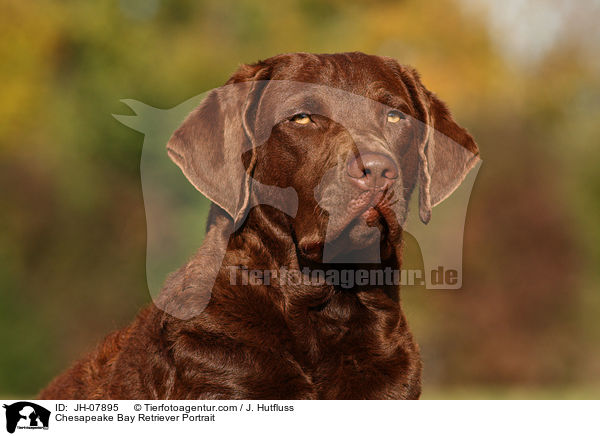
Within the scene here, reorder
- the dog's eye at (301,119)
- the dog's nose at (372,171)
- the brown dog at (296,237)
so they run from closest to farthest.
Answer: the dog's nose at (372,171) → the brown dog at (296,237) → the dog's eye at (301,119)

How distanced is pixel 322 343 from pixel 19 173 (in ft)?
10.8

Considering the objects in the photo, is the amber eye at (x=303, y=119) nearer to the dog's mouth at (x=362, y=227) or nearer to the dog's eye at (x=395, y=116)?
the dog's eye at (x=395, y=116)

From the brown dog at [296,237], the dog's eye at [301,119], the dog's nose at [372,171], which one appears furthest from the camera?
the dog's eye at [301,119]

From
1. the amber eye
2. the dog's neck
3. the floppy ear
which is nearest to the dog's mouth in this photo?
the dog's neck

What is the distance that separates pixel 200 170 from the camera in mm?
3188

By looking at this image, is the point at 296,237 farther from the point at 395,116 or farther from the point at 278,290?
the point at 395,116

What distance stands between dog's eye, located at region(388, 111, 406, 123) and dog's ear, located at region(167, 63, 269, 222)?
26.2 inches

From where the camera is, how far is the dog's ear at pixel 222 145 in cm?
313

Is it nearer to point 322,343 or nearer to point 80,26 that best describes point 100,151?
point 80,26
